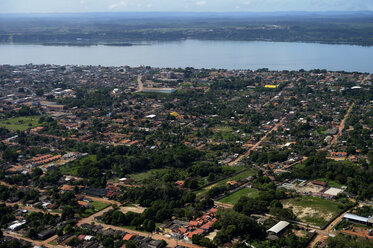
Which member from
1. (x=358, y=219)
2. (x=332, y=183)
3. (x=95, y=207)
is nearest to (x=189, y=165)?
(x=95, y=207)

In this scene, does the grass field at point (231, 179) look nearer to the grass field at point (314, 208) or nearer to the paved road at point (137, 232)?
the grass field at point (314, 208)

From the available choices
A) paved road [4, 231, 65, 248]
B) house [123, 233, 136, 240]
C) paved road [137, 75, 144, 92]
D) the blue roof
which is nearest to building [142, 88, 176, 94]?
paved road [137, 75, 144, 92]

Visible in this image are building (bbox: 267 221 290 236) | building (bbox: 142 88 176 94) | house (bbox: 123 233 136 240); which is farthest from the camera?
building (bbox: 142 88 176 94)

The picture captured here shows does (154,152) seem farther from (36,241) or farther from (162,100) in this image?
(162,100)

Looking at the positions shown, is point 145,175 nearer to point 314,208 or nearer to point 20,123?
point 314,208

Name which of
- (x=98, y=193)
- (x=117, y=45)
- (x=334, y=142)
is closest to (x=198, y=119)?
(x=334, y=142)

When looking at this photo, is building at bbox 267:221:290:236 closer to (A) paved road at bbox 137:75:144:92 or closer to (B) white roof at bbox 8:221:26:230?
(B) white roof at bbox 8:221:26:230
